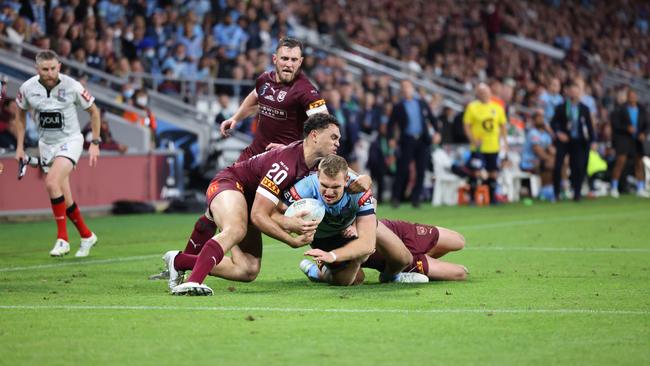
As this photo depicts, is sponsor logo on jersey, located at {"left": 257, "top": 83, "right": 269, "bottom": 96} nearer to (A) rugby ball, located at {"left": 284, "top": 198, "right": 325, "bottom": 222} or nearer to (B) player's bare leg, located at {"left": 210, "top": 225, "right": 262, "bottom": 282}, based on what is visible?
(B) player's bare leg, located at {"left": 210, "top": 225, "right": 262, "bottom": 282}

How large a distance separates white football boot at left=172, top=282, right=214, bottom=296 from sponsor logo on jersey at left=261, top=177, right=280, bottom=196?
97 cm

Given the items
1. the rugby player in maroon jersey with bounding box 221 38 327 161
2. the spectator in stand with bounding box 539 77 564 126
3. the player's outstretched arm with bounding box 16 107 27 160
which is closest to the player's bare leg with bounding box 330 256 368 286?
the rugby player in maroon jersey with bounding box 221 38 327 161

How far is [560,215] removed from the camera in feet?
70.7

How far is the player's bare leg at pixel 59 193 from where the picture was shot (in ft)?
46.2

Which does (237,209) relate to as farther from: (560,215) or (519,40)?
(519,40)

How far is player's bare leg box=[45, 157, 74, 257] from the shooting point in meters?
14.1

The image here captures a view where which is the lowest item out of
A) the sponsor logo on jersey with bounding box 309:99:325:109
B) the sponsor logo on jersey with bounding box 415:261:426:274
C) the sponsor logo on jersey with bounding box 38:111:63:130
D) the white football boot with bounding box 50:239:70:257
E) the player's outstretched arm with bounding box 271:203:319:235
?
the white football boot with bounding box 50:239:70:257

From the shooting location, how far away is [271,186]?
33.1 feet

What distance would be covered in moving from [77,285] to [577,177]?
55.2 feet

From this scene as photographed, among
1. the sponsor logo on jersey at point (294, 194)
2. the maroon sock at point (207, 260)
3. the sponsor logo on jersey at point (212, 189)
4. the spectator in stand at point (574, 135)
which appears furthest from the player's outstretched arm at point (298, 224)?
the spectator in stand at point (574, 135)

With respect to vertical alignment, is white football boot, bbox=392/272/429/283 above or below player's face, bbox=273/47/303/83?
below

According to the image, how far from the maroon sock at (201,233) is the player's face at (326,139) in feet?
5.04

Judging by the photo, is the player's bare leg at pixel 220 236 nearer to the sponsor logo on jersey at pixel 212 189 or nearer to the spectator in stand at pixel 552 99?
the sponsor logo on jersey at pixel 212 189

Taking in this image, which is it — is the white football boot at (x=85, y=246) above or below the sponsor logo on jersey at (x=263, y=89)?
below
